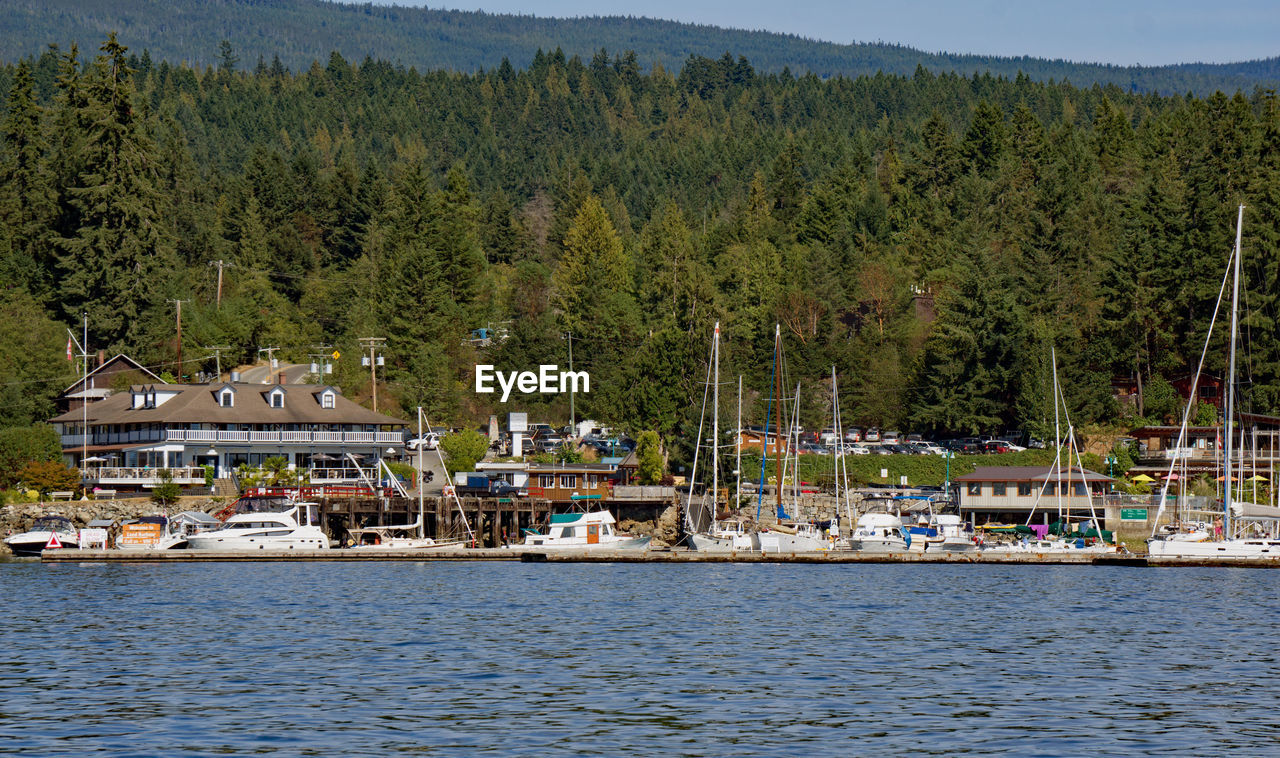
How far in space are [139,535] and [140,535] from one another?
0.05 m

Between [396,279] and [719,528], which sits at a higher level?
[396,279]

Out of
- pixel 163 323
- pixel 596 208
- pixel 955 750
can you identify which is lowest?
pixel 955 750

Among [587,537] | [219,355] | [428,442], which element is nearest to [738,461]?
[587,537]

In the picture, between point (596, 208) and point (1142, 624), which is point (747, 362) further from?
point (1142, 624)

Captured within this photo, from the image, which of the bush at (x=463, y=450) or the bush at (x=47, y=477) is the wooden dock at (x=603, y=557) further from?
the bush at (x=463, y=450)

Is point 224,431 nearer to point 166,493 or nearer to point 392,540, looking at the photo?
point 166,493

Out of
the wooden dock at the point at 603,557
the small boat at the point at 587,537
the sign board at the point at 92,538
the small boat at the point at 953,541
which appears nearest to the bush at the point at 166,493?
the sign board at the point at 92,538

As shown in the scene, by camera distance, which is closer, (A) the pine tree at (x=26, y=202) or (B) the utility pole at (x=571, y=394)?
(B) the utility pole at (x=571, y=394)

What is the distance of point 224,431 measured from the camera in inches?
3789

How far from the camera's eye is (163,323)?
121 meters

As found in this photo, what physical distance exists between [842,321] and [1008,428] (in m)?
27.5

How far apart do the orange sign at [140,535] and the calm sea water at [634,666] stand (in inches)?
451

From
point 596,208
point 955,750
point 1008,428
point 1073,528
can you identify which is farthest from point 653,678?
point 596,208

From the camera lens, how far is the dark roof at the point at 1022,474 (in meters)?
93.7
